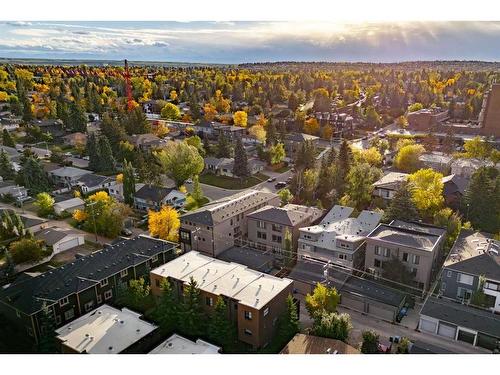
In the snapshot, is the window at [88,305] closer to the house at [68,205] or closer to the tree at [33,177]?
the house at [68,205]

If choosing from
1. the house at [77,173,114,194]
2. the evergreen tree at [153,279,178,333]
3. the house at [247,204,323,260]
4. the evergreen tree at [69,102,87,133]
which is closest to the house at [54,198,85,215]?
the house at [77,173,114,194]

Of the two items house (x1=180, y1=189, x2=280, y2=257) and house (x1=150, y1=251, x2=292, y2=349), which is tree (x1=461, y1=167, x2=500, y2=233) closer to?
house (x1=180, y1=189, x2=280, y2=257)

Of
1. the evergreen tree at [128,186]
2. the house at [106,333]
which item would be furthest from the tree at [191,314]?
the evergreen tree at [128,186]

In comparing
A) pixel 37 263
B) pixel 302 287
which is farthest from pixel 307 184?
pixel 37 263

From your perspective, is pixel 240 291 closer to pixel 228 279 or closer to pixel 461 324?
pixel 228 279

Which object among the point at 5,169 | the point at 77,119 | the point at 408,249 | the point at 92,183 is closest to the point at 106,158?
the point at 92,183

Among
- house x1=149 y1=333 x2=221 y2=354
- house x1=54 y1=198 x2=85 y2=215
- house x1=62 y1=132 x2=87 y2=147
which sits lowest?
house x1=54 y1=198 x2=85 y2=215

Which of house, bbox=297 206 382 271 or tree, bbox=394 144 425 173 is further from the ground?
tree, bbox=394 144 425 173
